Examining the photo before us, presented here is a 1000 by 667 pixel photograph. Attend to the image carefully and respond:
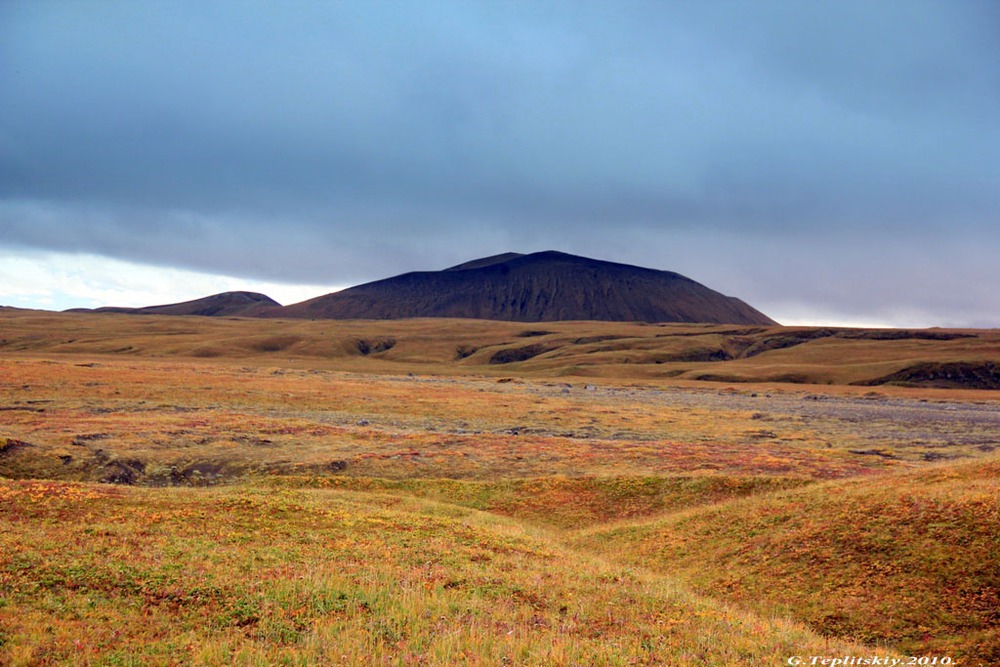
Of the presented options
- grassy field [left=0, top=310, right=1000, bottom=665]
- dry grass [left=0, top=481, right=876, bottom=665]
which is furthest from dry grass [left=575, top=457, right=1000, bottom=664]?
dry grass [left=0, top=481, right=876, bottom=665]

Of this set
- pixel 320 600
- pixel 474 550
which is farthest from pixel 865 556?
pixel 320 600

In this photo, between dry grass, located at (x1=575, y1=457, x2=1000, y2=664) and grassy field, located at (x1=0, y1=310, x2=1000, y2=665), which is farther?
dry grass, located at (x1=575, y1=457, x2=1000, y2=664)

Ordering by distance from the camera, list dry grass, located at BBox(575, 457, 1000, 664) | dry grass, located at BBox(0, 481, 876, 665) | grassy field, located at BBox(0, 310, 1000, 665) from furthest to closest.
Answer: dry grass, located at BBox(575, 457, 1000, 664), grassy field, located at BBox(0, 310, 1000, 665), dry grass, located at BBox(0, 481, 876, 665)

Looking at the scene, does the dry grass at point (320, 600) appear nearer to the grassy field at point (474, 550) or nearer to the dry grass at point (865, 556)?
the grassy field at point (474, 550)

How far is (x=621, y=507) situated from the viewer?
30.7 m

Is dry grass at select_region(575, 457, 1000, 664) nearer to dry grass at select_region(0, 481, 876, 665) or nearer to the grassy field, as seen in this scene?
the grassy field

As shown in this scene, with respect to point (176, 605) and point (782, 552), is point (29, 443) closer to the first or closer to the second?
point (176, 605)

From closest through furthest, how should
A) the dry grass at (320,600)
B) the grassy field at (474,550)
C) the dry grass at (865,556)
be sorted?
the dry grass at (320,600) < the grassy field at (474,550) < the dry grass at (865,556)

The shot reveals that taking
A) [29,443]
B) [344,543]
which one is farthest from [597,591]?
[29,443]

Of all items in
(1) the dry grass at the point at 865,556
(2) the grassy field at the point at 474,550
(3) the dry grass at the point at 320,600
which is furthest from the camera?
(1) the dry grass at the point at 865,556

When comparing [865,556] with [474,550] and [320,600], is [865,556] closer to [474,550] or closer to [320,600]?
[474,550]

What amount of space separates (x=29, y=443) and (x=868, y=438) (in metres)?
64.2

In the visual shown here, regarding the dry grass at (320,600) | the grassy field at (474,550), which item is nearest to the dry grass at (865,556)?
the grassy field at (474,550)

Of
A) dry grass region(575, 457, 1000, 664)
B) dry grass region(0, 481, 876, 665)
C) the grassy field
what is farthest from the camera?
dry grass region(575, 457, 1000, 664)
